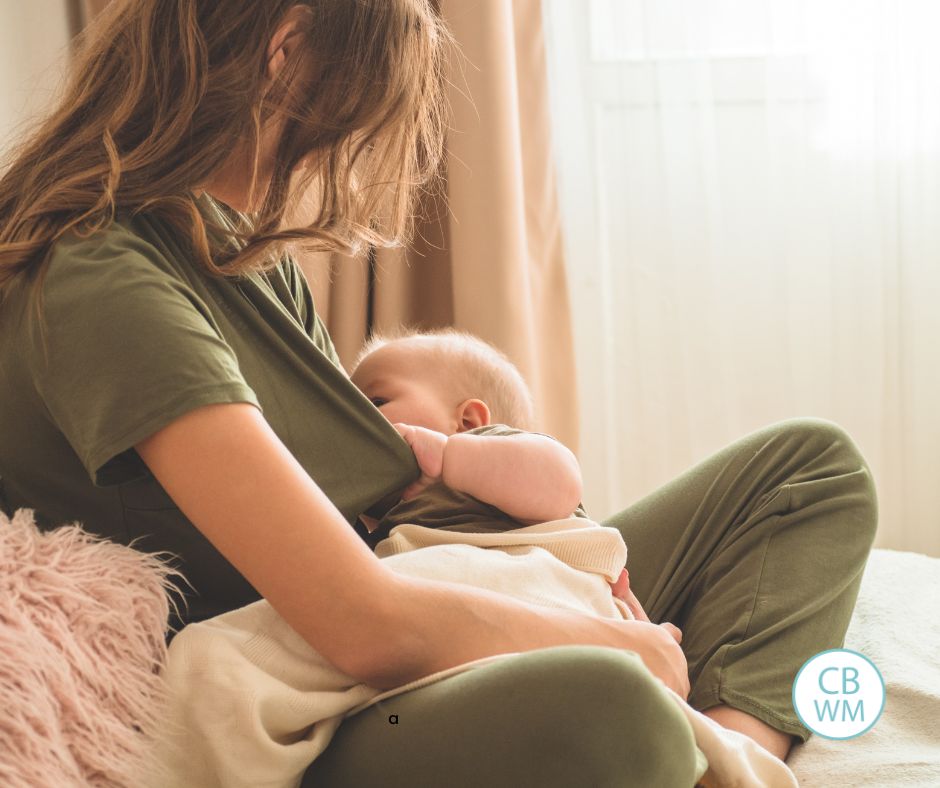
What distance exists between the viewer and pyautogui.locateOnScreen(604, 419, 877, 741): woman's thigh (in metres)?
1.10

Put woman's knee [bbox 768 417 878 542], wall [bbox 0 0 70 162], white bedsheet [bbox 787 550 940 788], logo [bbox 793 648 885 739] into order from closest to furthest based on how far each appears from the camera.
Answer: white bedsheet [bbox 787 550 940 788] < logo [bbox 793 648 885 739] < woman's knee [bbox 768 417 878 542] < wall [bbox 0 0 70 162]

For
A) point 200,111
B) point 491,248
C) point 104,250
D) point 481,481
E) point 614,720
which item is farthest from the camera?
point 491,248

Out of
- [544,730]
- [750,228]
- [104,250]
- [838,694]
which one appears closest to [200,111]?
[104,250]

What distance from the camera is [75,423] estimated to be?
841 millimetres

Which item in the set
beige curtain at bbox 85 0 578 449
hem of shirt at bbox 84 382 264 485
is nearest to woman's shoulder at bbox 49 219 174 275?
hem of shirt at bbox 84 382 264 485

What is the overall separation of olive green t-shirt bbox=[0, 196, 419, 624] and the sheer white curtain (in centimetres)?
137

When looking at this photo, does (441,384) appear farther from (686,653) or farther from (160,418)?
(160,418)

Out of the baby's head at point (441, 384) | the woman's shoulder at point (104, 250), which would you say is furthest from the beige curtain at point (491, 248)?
the woman's shoulder at point (104, 250)

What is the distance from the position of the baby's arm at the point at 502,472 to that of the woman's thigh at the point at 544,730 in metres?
0.34

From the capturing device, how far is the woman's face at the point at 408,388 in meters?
1.27

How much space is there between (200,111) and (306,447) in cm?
34

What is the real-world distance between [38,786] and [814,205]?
2.09m

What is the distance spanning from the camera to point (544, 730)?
0.73 m

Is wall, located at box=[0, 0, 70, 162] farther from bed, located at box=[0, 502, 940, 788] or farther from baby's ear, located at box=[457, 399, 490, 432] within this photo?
bed, located at box=[0, 502, 940, 788]
